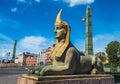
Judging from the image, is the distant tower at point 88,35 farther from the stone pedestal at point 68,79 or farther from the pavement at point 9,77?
the stone pedestal at point 68,79

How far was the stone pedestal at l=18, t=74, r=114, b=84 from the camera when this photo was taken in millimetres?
3803

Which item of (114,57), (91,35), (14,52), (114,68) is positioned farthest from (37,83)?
(14,52)

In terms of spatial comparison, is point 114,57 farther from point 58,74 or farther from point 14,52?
point 14,52

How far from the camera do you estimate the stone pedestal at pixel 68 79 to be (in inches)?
150

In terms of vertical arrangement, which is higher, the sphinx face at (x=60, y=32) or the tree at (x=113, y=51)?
the tree at (x=113, y=51)

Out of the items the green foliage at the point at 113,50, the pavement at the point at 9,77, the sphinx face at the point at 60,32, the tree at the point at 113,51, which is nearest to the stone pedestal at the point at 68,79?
the sphinx face at the point at 60,32

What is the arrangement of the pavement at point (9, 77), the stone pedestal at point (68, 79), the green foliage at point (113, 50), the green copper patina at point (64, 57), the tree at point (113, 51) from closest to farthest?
the stone pedestal at point (68, 79)
the green copper patina at point (64, 57)
the pavement at point (9, 77)
the tree at point (113, 51)
the green foliage at point (113, 50)

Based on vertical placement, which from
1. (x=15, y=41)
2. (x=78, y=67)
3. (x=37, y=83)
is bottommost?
(x=37, y=83)

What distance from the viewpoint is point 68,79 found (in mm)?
4156

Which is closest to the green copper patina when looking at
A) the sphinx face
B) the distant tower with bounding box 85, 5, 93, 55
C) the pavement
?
→ the sphinx face

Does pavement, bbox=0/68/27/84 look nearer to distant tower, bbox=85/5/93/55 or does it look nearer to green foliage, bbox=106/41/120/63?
distant tower, bbox=85/5/93/55

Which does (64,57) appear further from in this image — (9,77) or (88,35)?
(88,35)

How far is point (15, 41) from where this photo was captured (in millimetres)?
91500

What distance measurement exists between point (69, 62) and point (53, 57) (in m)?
0.41
